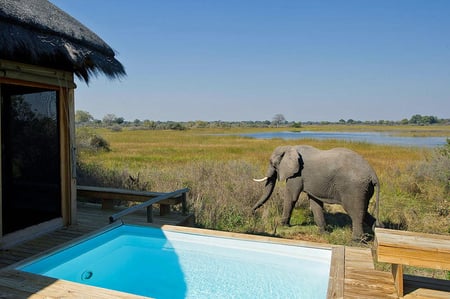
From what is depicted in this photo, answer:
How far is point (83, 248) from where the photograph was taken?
4.53 m

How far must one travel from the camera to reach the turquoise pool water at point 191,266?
163 inches

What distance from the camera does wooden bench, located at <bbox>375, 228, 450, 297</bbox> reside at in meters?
2.76

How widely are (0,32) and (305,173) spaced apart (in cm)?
572

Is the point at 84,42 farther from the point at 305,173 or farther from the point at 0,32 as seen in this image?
the point at 305,173

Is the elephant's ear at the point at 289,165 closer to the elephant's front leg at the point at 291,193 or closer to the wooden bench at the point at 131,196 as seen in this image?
the elephant's front leg at the point at 291,193

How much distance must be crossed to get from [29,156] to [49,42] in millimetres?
1665

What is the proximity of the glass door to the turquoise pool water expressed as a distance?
3.58 feet

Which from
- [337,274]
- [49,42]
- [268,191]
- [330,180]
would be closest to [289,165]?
[330,180]

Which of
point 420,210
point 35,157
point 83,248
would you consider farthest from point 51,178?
point 420,210

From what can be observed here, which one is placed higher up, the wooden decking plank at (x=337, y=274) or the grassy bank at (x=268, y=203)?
the wooden decking plank at (x=337, y=274)

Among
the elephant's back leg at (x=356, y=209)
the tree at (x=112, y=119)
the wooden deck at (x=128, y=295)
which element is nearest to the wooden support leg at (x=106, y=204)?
the wooden deck at (x=128, y=295)

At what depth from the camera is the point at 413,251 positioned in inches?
111

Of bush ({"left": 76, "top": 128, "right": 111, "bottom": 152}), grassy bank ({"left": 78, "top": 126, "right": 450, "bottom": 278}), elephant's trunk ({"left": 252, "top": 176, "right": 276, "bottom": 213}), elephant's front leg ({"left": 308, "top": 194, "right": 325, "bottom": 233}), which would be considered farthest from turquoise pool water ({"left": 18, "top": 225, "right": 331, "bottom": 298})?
bush ({"left": 76, "top": 128, "right": 111, "bottom": 152})

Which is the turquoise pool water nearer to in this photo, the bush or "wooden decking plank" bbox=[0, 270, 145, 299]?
"wooden decking plank" bbox=[0, 270, 145, 299]
